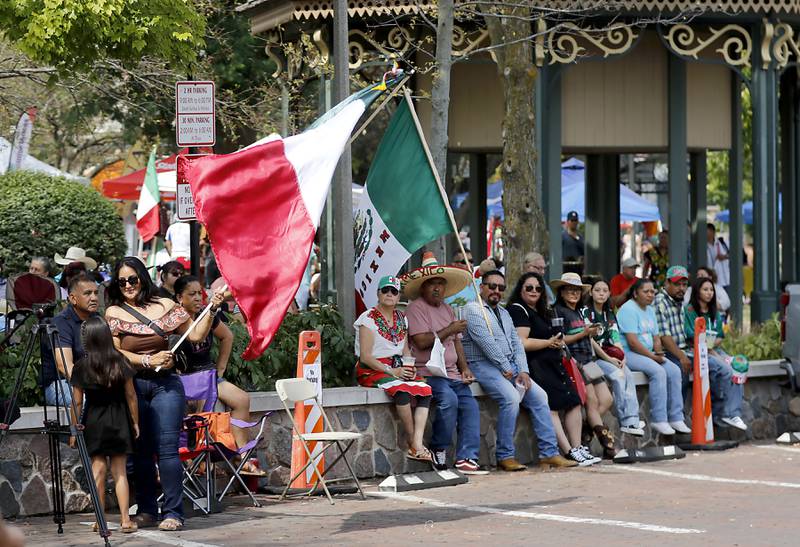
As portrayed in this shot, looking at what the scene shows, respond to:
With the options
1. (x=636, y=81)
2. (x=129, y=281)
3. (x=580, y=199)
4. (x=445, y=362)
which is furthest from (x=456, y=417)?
(x=580, y=199)

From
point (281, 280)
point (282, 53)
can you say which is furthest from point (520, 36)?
point (281, 280)

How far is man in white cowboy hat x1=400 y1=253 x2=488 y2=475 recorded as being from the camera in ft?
41.9

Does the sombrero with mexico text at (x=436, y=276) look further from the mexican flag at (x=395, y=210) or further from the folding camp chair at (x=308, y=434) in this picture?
the folding camp chair at (x=308, y=434)

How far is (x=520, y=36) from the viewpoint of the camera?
54.5 ft

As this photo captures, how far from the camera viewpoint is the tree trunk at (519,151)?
54.5ft

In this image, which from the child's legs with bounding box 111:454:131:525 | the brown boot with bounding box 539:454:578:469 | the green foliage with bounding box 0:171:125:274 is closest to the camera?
the child's legs with bounding box 111:454:131:525

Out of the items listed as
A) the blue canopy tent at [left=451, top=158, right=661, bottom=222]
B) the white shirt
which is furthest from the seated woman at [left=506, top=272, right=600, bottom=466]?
the blue canopy tent at [left=451, top=158, right=661, bottom=222]

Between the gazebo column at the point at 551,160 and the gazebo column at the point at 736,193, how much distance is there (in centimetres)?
283

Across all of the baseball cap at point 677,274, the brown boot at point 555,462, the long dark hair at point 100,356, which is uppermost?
the baseball cap at point 677,274

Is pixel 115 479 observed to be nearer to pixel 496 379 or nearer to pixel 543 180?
pixel 496 379

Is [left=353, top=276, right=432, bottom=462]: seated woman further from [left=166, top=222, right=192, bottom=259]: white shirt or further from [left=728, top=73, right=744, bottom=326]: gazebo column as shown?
[left=166, top=222, right=192, bottom=259]: white shirt

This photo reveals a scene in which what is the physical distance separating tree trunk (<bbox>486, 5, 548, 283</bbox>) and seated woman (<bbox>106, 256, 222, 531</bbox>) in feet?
23.0

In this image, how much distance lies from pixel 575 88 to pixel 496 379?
735 centimetres

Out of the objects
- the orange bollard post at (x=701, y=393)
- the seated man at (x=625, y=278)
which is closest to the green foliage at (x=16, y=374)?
the orange bollard post at (x=701, y=393)
